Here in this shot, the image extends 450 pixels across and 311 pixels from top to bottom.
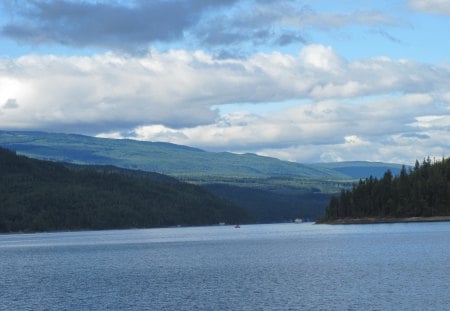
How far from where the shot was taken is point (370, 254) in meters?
153

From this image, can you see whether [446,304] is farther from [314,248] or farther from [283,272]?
[314,248]

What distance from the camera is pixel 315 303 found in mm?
88750

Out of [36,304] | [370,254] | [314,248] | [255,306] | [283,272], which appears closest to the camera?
[255,306]

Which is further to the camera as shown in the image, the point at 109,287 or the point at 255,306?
the point at 109,287

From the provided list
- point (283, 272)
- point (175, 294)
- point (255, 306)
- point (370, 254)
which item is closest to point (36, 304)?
point (175, 294)

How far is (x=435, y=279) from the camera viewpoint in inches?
4065

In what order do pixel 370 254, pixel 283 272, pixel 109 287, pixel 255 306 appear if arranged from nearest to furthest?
pixel 255 306, pixel 109 287, pixel 283 272, pixel 370 254

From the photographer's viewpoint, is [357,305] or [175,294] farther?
[175,294]

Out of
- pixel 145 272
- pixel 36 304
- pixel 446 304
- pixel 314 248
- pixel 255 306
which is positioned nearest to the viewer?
pixel 446 304

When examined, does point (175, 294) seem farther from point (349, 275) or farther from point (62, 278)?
point (62, 278)

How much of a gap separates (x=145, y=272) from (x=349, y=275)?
39.0 metres

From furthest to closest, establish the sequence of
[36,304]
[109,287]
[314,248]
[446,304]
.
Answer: [314,248], [109,287], [36,304], [446,304]

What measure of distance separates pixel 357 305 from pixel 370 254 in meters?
69.2

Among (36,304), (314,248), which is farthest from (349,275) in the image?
(314,248)
